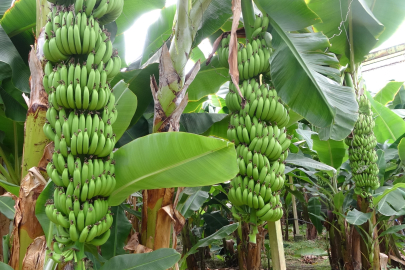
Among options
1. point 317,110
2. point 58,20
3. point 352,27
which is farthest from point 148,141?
point 352,27

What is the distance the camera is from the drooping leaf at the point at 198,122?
190 centimetres

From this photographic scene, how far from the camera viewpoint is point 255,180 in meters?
1.23

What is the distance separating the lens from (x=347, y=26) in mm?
2350

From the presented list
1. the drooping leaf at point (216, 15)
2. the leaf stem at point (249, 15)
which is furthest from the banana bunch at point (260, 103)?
the drooping leaf at point (216, 15)

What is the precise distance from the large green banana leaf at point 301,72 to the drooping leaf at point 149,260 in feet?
3.14

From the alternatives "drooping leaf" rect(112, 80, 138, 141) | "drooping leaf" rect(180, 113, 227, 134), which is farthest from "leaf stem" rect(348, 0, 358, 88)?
"drooping leaf" rect(112, 80, 138, 141)

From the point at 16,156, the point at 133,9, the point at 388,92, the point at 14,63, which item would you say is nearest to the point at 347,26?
the point at 133,9

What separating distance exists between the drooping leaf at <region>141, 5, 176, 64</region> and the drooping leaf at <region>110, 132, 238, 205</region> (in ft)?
4.34

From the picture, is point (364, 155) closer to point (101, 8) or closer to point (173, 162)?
point (173, 162)

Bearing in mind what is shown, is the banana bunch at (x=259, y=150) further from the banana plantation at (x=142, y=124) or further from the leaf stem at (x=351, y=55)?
the leaf stem at (x=351, y=55)

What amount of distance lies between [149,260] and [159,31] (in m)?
1.71

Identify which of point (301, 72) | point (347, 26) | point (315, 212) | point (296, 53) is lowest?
point (315, 212)

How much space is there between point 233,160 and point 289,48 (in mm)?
848

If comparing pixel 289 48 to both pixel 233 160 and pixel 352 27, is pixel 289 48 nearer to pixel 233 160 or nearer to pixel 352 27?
pixel 233 160
